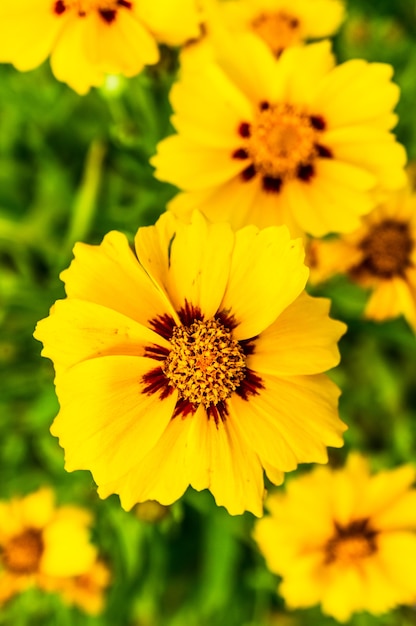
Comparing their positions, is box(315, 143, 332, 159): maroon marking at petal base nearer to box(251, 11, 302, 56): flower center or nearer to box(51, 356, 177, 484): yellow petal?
box(251, 11, 302, 56): flower center

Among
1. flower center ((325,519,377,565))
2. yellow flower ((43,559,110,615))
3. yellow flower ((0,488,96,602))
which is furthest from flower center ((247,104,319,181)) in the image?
yellow flower ((43,559,110,615))

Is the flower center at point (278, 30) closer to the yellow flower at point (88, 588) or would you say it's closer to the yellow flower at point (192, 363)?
the yellow flower at point (192, 363)

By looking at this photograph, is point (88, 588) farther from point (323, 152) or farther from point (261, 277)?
point (323, 152)

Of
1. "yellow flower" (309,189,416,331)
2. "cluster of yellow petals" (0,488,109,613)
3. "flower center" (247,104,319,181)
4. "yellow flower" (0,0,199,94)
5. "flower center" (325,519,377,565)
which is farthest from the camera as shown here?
"cluster of yellow petals" (0,488,109,613)

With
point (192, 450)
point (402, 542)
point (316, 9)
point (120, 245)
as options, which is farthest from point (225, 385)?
point (316, 9)

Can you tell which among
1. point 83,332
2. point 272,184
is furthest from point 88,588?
point 272,184

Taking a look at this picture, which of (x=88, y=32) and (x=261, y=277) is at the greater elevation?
(x=88, y=32)

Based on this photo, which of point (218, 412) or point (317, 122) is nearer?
point (218, 412)
